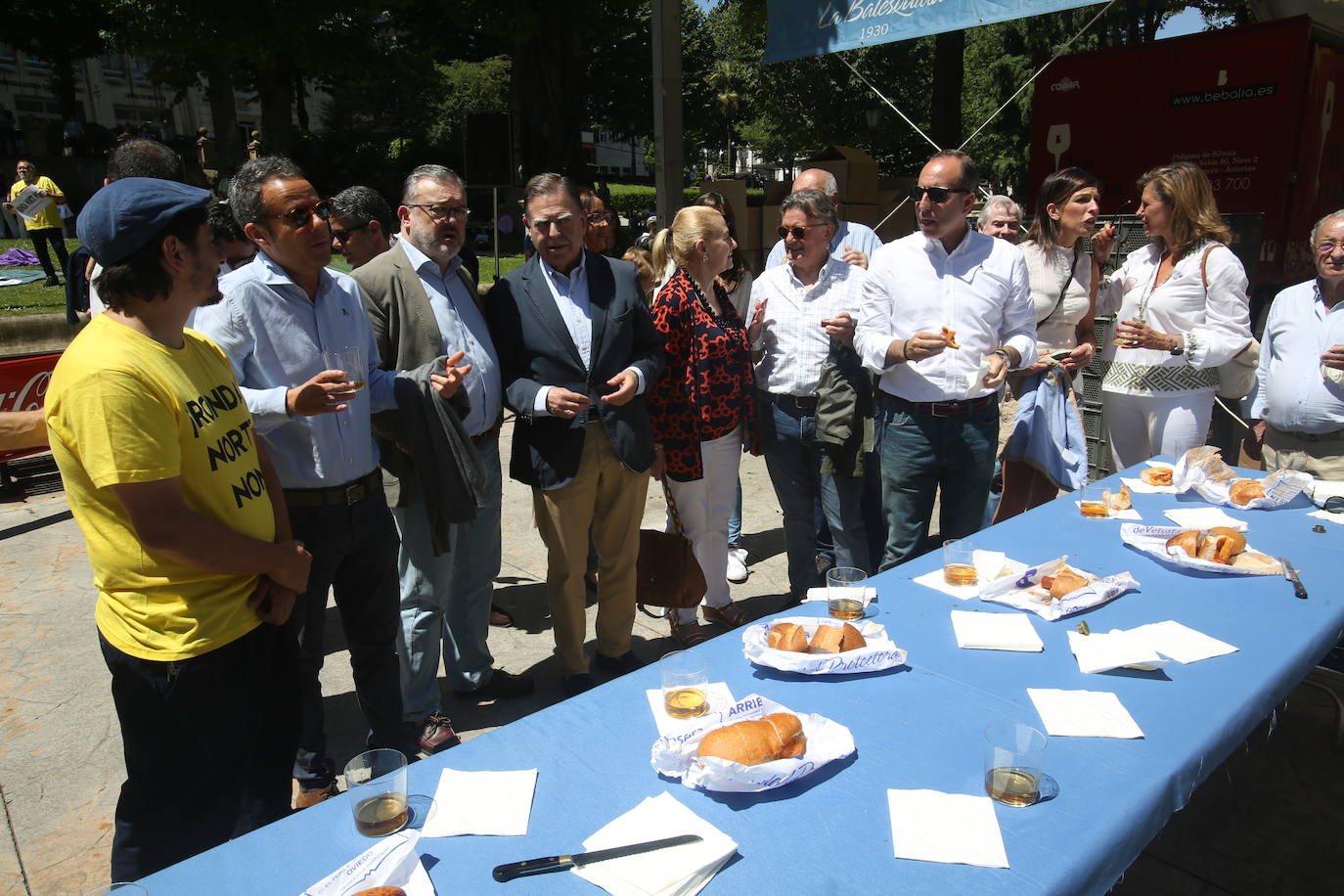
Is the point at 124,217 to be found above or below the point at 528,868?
above

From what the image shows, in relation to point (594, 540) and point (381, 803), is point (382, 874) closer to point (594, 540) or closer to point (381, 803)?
point (381, 803)

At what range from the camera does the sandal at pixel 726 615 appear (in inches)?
165

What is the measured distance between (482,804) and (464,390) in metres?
1.69

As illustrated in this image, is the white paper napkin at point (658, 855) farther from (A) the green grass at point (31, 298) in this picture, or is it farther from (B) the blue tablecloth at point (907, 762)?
(A) the green grass at point (31, 298)

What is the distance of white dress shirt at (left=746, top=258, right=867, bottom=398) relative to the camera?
12.8 ft

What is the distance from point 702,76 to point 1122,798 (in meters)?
40.4

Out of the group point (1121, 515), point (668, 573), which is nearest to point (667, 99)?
point (668, 573)

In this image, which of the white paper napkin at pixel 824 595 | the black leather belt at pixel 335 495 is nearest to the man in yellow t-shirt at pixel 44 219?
the black leather belt at pixel 335 495

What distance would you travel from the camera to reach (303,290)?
8.62ft

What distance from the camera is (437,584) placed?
3.19 metres

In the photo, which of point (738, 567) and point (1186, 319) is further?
point (738, 567)

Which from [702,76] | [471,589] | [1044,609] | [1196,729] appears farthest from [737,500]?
[702,76]

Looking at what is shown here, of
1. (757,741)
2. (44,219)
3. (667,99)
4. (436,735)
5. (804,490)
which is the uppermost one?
(667,99)

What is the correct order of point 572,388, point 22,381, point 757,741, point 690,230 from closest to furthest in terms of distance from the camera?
1. point 757,741
2. point 572,388
3. point 690,230
4. point 22,381
